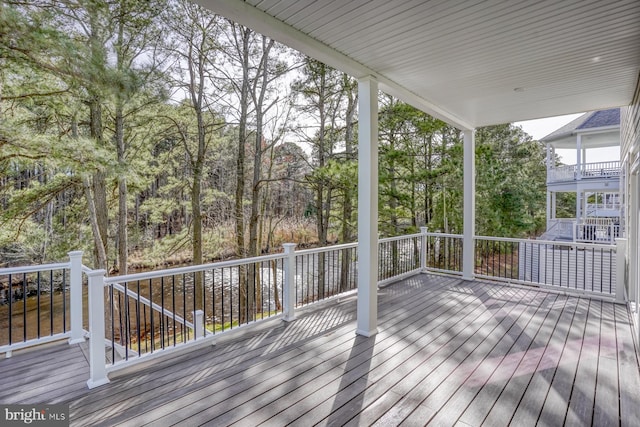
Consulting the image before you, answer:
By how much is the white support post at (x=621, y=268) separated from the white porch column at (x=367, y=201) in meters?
3.85

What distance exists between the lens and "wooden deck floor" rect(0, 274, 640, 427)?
2197 mm

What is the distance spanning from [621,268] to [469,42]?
14.1 ft

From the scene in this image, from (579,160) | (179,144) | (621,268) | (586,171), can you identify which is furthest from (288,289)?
(579,160)

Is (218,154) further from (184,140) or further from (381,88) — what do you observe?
(381,88)

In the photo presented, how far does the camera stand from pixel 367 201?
11.6ft

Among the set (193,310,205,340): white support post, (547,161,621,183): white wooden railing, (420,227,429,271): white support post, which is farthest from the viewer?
(547,161,621,183): white wooden railing

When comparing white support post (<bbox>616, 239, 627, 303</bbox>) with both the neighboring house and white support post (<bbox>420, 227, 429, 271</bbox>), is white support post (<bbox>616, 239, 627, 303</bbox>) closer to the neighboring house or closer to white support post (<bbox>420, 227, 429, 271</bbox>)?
white support post (<bbox>420, 227, 429, 271</bbox>)

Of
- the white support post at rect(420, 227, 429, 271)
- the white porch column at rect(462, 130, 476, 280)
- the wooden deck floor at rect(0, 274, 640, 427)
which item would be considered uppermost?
the white porch column at rect(462, 130, 476, 280)

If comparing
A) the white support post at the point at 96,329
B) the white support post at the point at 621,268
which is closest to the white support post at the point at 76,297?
the white support post at the point at 96,329

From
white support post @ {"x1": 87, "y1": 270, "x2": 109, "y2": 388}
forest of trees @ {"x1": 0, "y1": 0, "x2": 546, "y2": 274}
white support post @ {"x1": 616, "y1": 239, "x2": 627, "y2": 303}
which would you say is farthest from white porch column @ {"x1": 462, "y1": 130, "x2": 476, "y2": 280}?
white support post @ {"x1": 87, "y1": 270, "x2": 109, "y2": 388}

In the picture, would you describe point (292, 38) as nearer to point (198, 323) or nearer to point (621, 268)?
point (198, 323)

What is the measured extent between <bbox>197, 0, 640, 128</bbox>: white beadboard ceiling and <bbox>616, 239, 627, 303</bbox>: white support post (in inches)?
82.0

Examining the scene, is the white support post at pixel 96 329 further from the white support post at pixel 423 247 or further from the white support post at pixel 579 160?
the white support post at pixel 579 160

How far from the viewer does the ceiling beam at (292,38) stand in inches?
86.4
